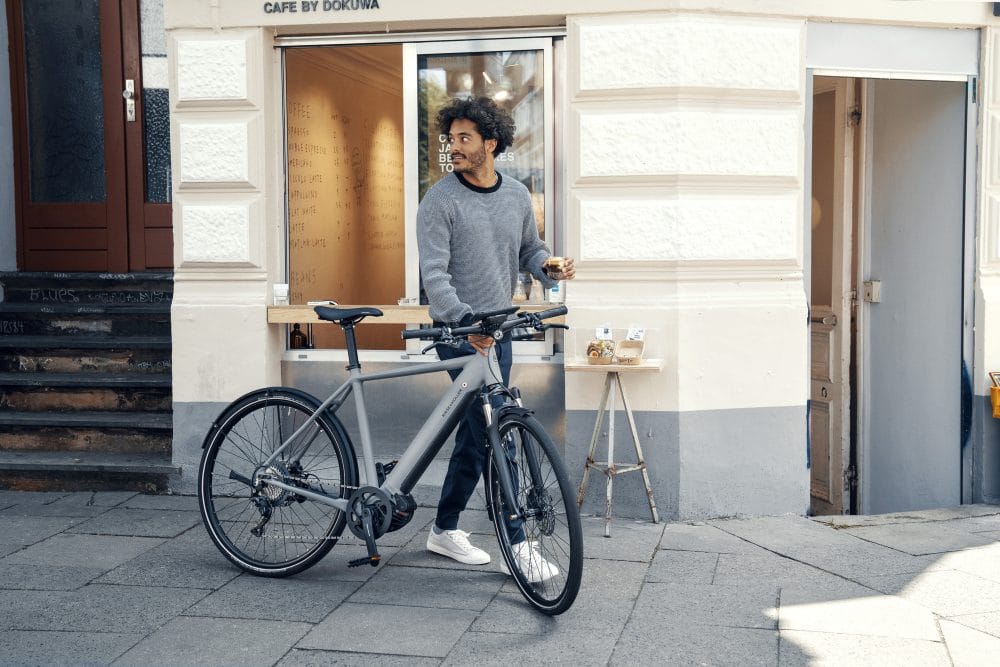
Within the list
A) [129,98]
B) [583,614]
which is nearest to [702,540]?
[583,614]

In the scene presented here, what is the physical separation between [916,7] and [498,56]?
2372 millimetres

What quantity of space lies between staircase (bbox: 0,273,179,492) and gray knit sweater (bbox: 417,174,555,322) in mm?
2583

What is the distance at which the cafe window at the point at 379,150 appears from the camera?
21.5ft

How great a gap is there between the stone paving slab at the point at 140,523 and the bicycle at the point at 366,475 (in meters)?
0.77

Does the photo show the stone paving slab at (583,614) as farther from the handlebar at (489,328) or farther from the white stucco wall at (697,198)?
the white stucco wall at (697,198)

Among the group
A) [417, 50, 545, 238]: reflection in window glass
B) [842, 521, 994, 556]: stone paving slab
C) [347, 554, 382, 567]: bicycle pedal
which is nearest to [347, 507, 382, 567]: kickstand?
[347, 554, 382, 567]: bicycle pedal

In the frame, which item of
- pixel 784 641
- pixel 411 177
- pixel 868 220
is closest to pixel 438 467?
pixel 411 177

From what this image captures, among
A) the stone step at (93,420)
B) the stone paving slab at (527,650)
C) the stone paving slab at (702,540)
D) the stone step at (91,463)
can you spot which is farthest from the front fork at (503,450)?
the stone step at (93,420)

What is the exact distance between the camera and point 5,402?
7406 mm

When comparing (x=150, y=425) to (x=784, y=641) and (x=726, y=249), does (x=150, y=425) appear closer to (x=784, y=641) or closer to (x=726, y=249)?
(x=726, y=249)

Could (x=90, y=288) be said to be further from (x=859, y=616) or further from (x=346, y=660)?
Result: (x=859, y=616)

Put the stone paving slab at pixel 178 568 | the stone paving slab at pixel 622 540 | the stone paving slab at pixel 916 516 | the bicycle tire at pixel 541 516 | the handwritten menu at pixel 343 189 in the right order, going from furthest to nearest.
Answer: the handwritten menu at pixel 343 189 < the stone paving slab at pixel 916 516 < the stone paving slab at pixel 622 540 < the stone paving slab at pixel 178 568 < the bicycle tire at pixel 541 516

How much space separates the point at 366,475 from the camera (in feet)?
15.8

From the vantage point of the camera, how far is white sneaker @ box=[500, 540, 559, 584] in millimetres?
4488
